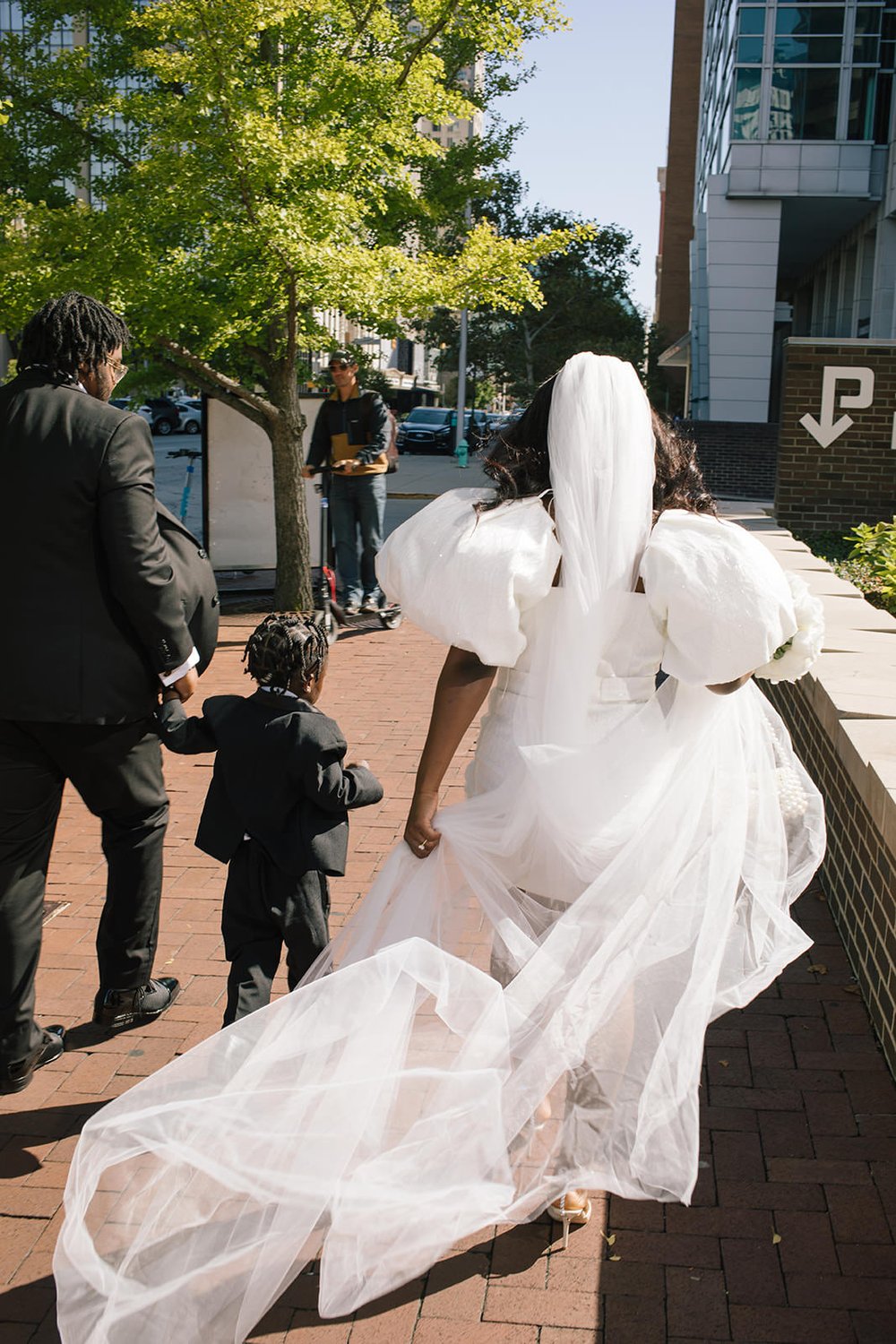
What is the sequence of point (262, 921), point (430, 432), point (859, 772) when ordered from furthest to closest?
point (430, 432)
point (859, 772)
point (262, 921)

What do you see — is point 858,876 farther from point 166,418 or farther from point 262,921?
point 166,418

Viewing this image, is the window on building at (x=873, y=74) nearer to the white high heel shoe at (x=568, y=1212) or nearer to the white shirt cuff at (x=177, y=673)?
the white shirt cuff at (x=177, y=673)

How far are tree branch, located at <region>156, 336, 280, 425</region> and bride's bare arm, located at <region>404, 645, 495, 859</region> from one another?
8182mm

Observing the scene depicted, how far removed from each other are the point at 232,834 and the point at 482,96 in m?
14.9

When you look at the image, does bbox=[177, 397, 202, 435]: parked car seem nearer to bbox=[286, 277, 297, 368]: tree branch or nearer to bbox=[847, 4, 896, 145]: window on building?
bbox=[847, 4, 896, 145]: window on building

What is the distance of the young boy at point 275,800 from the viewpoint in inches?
131

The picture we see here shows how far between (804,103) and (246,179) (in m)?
24.4

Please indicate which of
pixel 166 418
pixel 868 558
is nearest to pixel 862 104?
pixel 868 558

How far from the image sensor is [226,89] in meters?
8.74

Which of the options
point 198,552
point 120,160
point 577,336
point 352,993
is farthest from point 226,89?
point 577,336

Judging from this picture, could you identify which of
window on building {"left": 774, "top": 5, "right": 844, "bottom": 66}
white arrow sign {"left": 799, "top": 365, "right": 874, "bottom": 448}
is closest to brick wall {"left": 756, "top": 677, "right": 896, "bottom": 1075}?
white arrow sign {"left": 799, "top": 365, "right": 874, "bottom": 448}

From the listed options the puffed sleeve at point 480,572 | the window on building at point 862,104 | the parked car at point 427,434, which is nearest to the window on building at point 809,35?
the window on building at point 862,104

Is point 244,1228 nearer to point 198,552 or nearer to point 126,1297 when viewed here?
point 126,1297

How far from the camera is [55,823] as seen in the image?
3.57 meters
